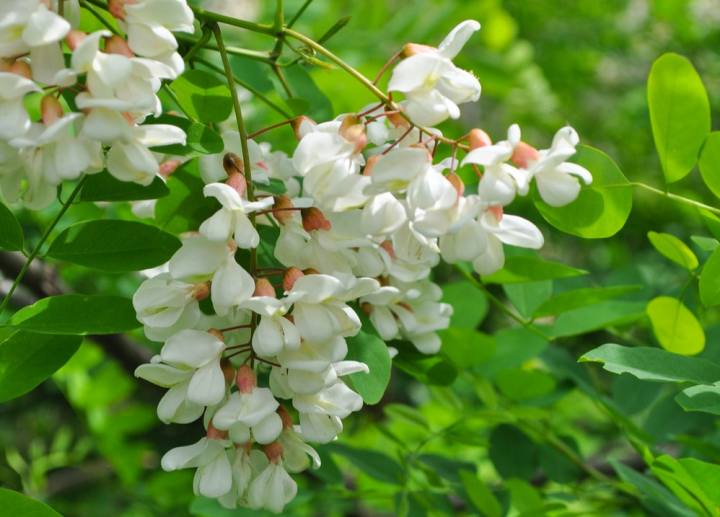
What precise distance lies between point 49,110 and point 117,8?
0.24 feet

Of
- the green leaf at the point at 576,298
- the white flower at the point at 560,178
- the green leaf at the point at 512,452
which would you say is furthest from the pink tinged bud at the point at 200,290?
the green leaf at the point at 512,452

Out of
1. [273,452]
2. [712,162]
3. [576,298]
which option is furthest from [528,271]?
[273,452]

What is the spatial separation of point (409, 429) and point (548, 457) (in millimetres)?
314

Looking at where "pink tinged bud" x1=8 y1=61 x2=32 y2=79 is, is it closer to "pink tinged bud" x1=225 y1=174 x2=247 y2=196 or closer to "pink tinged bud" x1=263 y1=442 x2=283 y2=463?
"pink tinged bud" x1=225 y1=174 x2=247 y2=196

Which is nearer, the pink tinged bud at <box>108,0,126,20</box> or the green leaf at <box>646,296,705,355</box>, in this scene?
the pink tinged bud at <box>108,0,126,20</box>

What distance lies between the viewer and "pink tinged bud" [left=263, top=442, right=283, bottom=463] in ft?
1.98

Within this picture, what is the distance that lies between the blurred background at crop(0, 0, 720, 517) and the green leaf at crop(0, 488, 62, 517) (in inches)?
12.2

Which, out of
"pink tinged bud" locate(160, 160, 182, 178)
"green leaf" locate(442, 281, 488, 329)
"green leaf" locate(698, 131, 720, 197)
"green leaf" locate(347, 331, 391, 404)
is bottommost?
"green leaf" locate(442, 281, 488, 329)

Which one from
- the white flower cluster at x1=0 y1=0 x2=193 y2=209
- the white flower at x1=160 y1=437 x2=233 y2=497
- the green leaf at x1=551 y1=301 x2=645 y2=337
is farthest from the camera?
the green leaf at x1=551 y1=301 x2=645 y2=337

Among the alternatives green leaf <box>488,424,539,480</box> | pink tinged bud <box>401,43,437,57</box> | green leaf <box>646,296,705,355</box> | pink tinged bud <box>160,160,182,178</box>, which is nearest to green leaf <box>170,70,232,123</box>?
pink tinged bud <box>160,160,182,178</box>

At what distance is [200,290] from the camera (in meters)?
0.57

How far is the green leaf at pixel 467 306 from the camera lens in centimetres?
92

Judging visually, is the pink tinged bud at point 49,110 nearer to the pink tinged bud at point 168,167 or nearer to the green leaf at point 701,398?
the pink tinged bud at point 168,167

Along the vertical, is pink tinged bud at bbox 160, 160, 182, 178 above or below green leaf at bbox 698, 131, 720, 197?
below
